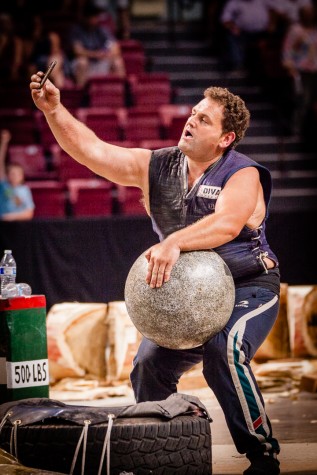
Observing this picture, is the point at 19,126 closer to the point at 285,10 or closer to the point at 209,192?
the point at 285,10

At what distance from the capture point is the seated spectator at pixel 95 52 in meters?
12.6

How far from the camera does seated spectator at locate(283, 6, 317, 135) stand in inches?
476

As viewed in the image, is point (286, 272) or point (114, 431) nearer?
point (114, 431)

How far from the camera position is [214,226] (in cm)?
408

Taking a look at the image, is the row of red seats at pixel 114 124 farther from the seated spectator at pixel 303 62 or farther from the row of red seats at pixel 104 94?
the seated spectator at pixel 303 62

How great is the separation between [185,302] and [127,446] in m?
0.64

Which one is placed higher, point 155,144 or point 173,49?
point 173,49

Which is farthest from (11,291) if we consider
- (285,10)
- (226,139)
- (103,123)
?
(285,10)

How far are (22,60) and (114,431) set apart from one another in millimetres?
9897

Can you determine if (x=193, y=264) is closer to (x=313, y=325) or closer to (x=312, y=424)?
(x=312, y=424)

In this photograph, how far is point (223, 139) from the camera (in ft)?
14.7

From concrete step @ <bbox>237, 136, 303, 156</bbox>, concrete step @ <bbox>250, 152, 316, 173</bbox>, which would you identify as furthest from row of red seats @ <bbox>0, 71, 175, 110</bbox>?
concrete step @ <bbox>250, 152, 316, 173</bbox>

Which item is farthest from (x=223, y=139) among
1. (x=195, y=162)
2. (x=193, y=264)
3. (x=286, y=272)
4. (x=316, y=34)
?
(x=316, y=34)

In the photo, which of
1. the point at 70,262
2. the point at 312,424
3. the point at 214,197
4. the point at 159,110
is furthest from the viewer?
the point at 159,110
